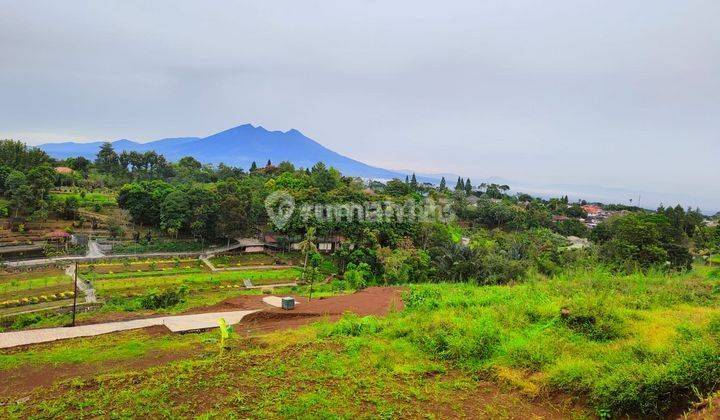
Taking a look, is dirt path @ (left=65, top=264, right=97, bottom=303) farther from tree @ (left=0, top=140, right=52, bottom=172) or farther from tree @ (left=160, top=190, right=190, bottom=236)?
tree @ (left=0, top=140, right=52, bottom=172)

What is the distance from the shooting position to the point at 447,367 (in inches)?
279

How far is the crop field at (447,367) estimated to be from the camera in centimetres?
548

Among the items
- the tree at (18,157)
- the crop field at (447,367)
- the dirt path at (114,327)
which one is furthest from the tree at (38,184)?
the crop field at (447,367)

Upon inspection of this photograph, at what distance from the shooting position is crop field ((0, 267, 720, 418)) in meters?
5.48

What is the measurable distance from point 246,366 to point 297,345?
1.40 metres

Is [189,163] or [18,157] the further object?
[189,163]

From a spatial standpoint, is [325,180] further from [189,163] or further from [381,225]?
[189,163]

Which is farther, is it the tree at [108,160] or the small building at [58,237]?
the tree at [108,160]

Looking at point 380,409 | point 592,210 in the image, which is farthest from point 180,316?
point 592,210

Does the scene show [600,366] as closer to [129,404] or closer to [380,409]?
[380,409]

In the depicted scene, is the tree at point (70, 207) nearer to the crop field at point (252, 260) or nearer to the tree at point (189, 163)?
the crop field at point (252, 260)

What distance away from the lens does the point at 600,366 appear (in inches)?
229

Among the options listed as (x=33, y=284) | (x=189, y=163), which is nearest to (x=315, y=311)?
(x=33, y=284)

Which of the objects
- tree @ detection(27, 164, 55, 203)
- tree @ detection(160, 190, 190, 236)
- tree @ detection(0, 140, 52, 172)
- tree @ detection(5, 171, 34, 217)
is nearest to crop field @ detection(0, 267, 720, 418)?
tree @ detection(160, 190, 190, 236)
